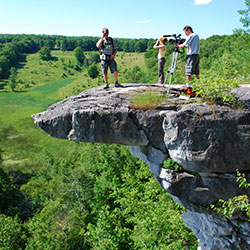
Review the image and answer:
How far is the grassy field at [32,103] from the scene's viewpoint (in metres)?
40.3

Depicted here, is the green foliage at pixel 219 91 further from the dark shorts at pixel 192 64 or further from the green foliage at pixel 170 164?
the green foliage at pixel 170 164

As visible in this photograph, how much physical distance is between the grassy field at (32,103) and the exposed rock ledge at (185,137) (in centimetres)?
2881

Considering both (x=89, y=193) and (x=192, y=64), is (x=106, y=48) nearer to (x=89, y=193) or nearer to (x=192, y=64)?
(x=192, y=64)

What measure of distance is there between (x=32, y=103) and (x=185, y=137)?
230 feet

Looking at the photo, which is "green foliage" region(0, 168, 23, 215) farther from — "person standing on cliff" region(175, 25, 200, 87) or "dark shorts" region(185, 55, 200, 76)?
"person standing on cliff" region(175, 25, 200, 87)

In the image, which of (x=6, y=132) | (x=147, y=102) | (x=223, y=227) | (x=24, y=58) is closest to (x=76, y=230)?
(x=223, y=227)

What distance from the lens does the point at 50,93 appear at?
252 feet

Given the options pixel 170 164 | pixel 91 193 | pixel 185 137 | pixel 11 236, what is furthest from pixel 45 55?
pixel 185 137

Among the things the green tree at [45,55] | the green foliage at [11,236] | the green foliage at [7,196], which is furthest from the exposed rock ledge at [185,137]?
the green tree at [45,55]

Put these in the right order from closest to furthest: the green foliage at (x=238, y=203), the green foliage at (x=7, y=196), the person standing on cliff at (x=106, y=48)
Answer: the green foliage at (x=238, y=203) → the person standing on cliff at (x=106, y=48) → the green foliage at (x=7, y=196)

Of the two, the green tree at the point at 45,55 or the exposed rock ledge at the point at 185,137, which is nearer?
the exposed rock ledge at the point at 185,137

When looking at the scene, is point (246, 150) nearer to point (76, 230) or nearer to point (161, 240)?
point (161, 240)

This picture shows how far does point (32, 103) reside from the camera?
6869cm

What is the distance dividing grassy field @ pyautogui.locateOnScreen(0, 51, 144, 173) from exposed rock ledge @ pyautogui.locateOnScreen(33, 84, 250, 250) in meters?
28.8
